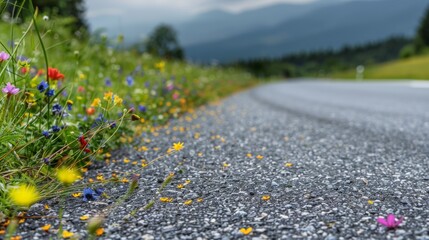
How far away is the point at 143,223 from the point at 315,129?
11.6ft

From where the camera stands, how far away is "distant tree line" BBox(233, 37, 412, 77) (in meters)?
92.9

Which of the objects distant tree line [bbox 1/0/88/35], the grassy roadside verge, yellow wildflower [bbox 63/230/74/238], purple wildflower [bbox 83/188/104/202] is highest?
distant tree line [bbox 1/0/88/35]

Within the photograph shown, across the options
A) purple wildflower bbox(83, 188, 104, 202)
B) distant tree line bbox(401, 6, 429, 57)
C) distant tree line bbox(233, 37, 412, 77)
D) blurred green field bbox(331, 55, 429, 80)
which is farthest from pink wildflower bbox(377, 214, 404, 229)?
distant tree line bbox(233, 37, 412, 77)

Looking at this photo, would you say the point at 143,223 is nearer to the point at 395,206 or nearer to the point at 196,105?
the point at 395,206

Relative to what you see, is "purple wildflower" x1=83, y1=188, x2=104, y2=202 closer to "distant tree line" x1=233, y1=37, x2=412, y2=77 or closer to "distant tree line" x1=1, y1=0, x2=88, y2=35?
"distant tree line" x1=1, y1=0, x2=88, y2=35

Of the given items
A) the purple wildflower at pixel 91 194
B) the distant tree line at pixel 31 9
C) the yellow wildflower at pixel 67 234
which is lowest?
the yellow wildflower at pixel 67 234

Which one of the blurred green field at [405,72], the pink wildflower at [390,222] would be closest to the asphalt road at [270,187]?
the pink wildflower at [390,222]

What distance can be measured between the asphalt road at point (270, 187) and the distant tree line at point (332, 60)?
271 feet

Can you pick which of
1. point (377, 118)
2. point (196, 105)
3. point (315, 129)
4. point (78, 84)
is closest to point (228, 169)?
point (315, 129)

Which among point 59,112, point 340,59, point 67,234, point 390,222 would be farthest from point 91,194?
point 340,59

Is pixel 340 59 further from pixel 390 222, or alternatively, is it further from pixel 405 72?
pixel 390 222

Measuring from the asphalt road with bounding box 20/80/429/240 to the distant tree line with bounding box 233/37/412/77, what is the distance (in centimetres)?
8250

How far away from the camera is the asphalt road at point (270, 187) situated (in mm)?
2262

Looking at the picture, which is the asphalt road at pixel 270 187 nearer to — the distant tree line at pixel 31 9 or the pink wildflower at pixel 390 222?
the pink wildflower at pixel 390 222
